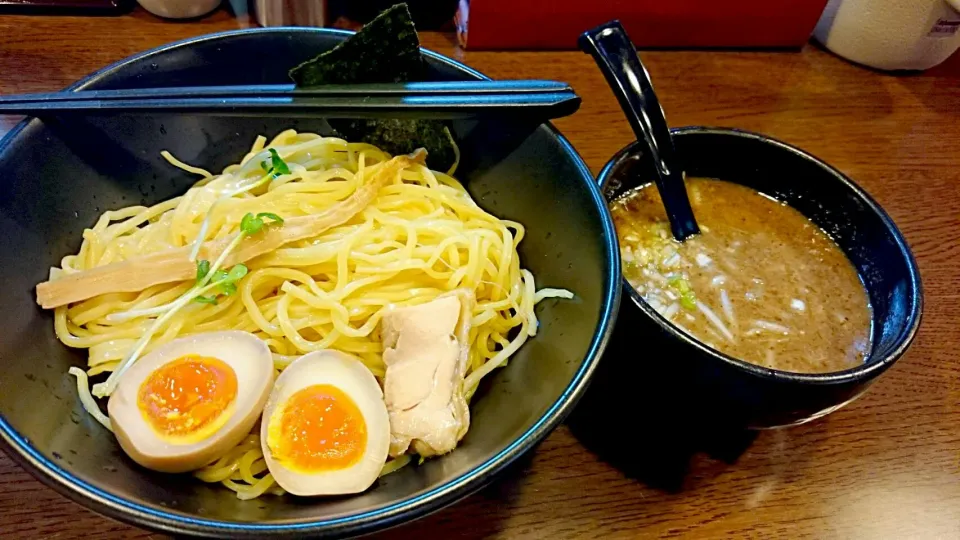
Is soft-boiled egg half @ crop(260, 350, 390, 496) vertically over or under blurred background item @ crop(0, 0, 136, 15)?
under

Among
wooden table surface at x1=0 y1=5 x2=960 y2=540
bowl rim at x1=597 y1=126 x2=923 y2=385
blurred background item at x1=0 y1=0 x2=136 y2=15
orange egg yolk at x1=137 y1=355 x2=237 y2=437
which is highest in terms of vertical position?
blurred background item at x1=0 y1=0 x2=136 y2=15

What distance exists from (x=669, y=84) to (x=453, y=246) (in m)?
1.43

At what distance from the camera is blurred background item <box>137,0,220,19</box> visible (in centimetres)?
230

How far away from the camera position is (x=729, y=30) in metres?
2.59

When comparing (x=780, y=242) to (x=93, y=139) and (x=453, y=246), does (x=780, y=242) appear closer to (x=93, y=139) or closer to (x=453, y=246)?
(x=453, y=246)

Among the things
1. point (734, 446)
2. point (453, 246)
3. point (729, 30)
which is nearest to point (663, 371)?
point (734, 446)

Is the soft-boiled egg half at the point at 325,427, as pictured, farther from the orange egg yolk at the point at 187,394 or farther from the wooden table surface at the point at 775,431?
the wooden table surface at the point at 775,431

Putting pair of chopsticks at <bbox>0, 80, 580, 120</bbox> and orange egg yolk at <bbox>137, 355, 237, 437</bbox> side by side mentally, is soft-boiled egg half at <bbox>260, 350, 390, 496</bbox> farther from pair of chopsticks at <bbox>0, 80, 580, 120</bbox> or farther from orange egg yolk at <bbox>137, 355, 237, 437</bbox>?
pair of chopsticks at <bbox>0, 80, 580, 120</bbox>

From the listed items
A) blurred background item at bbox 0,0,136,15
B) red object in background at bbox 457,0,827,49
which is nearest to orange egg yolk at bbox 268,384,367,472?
red object in background at bbox 457,0,827,49

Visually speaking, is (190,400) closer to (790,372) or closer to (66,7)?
(790,372)

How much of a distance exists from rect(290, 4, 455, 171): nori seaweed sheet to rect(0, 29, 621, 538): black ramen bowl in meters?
0.07

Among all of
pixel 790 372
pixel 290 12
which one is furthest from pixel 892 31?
pixel 290 12

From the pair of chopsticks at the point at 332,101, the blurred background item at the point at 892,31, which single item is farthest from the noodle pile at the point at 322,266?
the blurred background item at the point at 892,31

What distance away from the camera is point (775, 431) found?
1.57m
